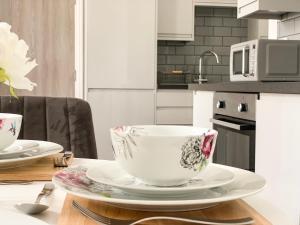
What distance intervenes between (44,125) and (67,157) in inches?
25.6

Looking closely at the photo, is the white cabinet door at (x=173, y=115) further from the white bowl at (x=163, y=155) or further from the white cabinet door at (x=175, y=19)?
the white bowl at (x=163, y=155)

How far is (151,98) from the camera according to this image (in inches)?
150

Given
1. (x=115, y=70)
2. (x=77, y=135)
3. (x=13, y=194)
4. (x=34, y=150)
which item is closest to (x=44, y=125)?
(x=77, y=135)

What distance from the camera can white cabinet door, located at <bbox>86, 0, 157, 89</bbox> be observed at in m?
3.71

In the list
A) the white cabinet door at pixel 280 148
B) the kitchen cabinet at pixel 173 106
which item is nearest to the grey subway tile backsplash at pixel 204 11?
the kitchen cabinet at pixel 173 106

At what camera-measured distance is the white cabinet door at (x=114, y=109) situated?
3.74 metres

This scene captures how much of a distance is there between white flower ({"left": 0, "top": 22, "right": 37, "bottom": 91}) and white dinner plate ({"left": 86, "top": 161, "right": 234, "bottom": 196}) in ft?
0.55

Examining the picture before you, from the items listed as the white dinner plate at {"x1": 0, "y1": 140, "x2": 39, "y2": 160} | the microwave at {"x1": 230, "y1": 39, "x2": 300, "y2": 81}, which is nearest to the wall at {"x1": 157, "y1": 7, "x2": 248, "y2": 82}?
the microwave at {"x1": 230, "y1": 39, "x2": 300, "y2": 81}

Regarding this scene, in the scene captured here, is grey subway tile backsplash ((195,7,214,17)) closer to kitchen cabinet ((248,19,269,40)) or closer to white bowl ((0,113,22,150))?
kitchen cabinet ((248,19,269,40))

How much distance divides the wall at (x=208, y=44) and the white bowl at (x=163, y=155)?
12.6ft

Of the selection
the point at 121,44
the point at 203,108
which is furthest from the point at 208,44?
the point at 203,108

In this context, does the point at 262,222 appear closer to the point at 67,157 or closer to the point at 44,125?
the point at 67,157

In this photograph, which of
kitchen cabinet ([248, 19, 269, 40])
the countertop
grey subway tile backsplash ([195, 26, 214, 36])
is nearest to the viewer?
the countertop

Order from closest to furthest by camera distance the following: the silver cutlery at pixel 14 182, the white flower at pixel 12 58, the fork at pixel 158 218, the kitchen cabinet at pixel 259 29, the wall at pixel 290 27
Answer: the fork at pixel 158 218
the white flower at pixel 12 58
the silver cutlery at pixel 14 182
the wall at pixel 290 27
the kitchen cabinet at pixel 259 29
